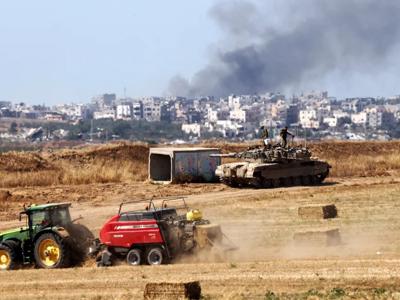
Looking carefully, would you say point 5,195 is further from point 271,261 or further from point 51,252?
point 271,261

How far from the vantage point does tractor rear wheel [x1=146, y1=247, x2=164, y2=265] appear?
92.1 feet

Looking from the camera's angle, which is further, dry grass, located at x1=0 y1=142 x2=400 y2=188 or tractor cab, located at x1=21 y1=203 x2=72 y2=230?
dry grass, located at x1=0 y1=142 x2=400 y2=188

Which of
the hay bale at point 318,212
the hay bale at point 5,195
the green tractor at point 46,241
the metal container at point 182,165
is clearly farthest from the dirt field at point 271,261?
the metal container at point 182,165

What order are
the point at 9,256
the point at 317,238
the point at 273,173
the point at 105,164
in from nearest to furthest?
the point at 9,256 < the point at 317,238 < the point at 273,173 < the point at 105,164

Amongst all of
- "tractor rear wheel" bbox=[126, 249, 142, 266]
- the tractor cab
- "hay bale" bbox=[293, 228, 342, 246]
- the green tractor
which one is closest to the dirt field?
"hay bale" bbox=[293, 228, 342, 246]

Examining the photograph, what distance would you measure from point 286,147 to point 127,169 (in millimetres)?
12214

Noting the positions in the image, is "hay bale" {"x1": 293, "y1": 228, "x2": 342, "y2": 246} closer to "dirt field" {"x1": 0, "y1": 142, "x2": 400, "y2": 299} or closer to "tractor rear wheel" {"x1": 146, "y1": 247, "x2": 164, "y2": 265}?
"dirt field" {"x1": 0, "y1": 142, "x2": 400, "y2": 299}

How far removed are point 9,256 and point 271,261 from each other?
25.7ft

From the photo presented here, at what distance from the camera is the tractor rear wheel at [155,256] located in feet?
92.1

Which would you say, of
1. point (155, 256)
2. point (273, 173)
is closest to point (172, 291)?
point (155, 256)

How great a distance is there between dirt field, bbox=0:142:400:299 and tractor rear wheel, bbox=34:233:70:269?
721 millimetres

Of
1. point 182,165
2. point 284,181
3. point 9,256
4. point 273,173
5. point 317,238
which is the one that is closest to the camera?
point 9,256

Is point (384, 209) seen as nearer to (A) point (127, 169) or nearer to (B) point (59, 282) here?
(B) point (59, 282)

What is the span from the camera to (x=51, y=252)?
95.8 ft
